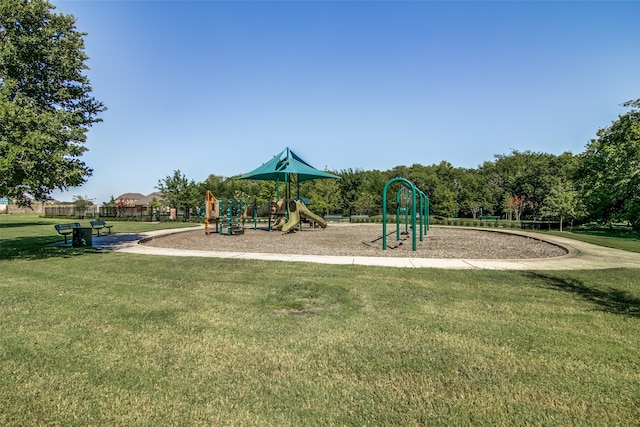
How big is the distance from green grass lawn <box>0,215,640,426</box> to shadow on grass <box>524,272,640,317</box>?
0.05m

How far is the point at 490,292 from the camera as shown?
6488mm

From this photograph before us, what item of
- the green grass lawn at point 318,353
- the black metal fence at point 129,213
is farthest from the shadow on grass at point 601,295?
the black metal fence at point 129,213

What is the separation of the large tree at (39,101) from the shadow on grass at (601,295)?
1230 centimetres

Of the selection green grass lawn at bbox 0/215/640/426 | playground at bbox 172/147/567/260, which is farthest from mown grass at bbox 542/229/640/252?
green grass lawn at bbox 0/215/640/426

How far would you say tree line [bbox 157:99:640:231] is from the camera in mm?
31828

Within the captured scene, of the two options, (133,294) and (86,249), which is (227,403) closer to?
(133,294)

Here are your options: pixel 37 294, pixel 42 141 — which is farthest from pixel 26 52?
pixel 37 294

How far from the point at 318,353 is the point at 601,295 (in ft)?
18.4

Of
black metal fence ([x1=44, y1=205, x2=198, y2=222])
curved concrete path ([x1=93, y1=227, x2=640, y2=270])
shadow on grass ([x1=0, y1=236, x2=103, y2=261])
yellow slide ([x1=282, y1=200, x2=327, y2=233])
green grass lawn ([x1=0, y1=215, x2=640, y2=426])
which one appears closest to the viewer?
green grass lawn ([x1=0, y1=215, x2=640, y2=426])

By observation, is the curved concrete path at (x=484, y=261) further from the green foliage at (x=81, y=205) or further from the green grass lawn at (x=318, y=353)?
the green foliage at (x=81, y=205)

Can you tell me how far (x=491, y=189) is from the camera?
65250 mm

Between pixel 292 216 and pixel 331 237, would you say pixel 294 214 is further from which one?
pixel 331 237

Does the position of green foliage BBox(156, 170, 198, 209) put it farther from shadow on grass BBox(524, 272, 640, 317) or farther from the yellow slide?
shadow on grass BBox(524, 272, 640, 317)

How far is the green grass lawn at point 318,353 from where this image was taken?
9.18 feet
